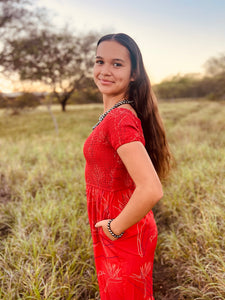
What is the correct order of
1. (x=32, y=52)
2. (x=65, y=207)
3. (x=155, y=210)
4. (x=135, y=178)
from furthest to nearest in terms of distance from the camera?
(x=32, y=52) → (x=155, y=210) → (x=65, y=207) → (x=135, y=178)

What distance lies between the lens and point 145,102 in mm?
1157

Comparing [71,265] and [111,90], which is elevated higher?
[111,90]

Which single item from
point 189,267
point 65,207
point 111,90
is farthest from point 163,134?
point 65,207

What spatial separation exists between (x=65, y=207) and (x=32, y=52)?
849 centimetres

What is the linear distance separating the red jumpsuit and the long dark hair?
20cm

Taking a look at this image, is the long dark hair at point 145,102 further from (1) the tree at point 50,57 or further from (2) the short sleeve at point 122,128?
(1) the tree at point 50,57

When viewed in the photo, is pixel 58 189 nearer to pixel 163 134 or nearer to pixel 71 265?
pixel 71 265

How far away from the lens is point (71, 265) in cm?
222

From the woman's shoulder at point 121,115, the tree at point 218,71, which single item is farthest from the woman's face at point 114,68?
the tree at point 218,71

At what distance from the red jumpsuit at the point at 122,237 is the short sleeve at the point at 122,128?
0.02 m

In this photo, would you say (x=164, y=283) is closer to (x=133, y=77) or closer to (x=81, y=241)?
(x=81, y=241)

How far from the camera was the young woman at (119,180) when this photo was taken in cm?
93

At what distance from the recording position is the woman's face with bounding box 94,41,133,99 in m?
1.05

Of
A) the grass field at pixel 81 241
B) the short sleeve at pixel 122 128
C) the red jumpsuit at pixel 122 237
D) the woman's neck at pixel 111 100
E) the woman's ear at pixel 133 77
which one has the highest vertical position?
the woman's ear at pixel 133 77
